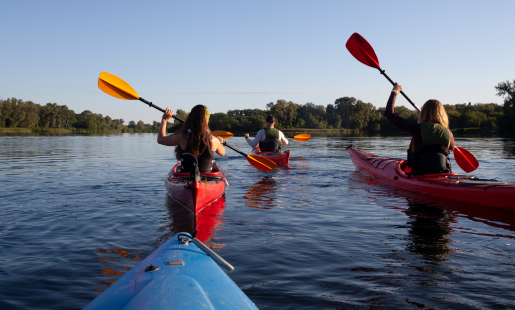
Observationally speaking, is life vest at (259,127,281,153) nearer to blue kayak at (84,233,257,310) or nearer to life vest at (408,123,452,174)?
life vest at (408,123,452,174)

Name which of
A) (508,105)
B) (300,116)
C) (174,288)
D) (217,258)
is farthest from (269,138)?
(300,116)

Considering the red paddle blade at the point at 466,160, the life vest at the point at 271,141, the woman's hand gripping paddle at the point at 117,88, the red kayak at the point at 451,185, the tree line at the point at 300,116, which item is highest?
the tree line at the point at 300,116

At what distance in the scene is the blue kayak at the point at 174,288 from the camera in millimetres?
1613

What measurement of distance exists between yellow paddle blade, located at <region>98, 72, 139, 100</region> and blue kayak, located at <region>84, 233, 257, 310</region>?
5.02 m

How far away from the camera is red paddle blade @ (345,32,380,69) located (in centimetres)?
830

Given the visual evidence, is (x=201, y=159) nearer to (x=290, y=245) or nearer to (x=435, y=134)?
(x=290, y=245)

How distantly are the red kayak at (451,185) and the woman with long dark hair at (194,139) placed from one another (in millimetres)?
4094

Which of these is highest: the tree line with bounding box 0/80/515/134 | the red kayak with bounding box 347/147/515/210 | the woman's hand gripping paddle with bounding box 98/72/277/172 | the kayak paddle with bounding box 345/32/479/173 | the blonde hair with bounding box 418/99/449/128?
the tree line with bounding box 0/80/515/134

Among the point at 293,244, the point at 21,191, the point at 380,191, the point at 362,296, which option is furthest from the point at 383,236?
the point at 21,191

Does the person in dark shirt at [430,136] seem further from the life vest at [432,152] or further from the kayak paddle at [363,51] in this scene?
the kayak paddle at [363,51]

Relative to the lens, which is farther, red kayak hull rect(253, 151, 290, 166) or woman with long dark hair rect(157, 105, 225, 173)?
red kayak hull rect(253, 151, 290, 166)

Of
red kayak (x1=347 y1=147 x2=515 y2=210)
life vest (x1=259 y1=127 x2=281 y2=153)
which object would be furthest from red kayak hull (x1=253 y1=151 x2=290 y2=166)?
red kayak (x1=347 y1=147 x2=515 y2=210)

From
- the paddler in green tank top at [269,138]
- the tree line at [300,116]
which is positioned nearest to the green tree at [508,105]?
the tree line at [300,116]

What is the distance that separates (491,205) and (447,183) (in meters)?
0.79
